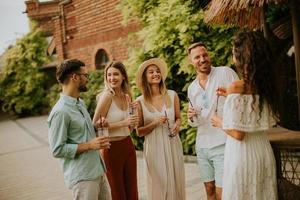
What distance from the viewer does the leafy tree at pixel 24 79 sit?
73.3 ft

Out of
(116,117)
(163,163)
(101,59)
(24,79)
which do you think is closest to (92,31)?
(101,59)

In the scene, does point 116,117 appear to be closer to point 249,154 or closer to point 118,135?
point 118,135

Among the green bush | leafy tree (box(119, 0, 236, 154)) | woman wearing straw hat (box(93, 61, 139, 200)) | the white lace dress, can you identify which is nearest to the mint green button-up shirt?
woman wearing straw hat (box(93, 61, 139, 200))

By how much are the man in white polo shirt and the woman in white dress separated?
65cm

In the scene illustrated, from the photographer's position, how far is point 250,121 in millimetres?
3107

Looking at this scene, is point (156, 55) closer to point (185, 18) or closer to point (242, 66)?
point (185, 18)

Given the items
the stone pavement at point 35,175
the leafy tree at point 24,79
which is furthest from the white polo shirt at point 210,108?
the leafy tree at point 24,79

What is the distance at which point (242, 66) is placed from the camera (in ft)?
9.92

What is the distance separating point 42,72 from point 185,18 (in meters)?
16.7

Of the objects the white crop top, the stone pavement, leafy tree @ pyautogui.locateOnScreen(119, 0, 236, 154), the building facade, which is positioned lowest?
the stone pavement

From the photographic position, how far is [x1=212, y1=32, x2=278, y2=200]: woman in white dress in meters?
3.01

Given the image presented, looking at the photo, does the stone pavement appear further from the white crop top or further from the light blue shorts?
the white crop top

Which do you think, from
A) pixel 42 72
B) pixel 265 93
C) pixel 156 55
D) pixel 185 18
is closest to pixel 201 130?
pixel 265 93

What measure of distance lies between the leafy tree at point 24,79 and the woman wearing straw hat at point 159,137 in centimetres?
1891
